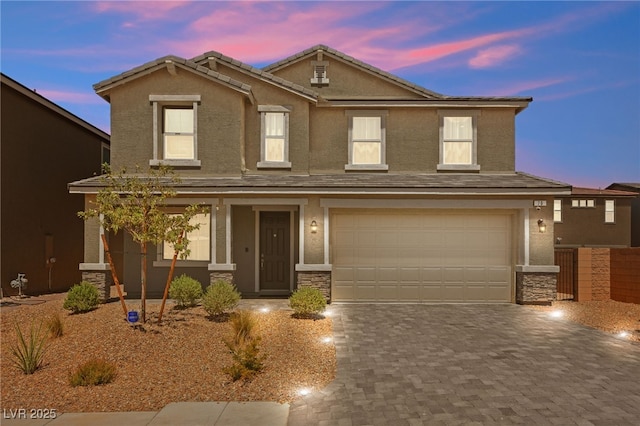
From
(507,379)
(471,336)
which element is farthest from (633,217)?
(507,379)

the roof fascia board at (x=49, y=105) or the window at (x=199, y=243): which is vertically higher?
the roof fascia board at (x=49, y=105)

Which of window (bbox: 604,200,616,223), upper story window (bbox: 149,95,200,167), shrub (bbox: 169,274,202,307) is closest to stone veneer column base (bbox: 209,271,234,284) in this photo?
shrub (bbox: 169,274,202,307)

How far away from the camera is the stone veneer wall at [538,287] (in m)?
11.9

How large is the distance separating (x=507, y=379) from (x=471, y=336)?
2460 millimetres

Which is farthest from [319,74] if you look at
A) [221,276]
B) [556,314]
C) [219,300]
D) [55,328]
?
[55,328]

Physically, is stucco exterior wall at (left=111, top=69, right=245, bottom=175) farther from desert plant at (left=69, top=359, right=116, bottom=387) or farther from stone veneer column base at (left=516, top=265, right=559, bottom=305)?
stone veneer column base at (left=516, top=265, right=559, bottom=305)

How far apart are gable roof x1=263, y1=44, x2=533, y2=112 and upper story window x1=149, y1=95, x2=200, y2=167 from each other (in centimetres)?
479

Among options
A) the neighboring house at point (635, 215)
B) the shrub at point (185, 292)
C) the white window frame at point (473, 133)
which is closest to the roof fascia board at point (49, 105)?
the shrub at point (185, 292)

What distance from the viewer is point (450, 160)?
1389 cm

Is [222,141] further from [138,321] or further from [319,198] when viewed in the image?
[138,321]

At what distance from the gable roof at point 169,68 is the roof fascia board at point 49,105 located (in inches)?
139

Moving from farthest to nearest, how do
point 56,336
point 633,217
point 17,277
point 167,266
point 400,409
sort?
1. point 633,217
2. point 17,277
3. point 167,266
4. point 56,336
5. point 400,409

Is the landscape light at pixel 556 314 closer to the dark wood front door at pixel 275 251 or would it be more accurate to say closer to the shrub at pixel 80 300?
the dark wood front door at pixel 275 251

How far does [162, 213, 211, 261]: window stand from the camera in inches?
500
